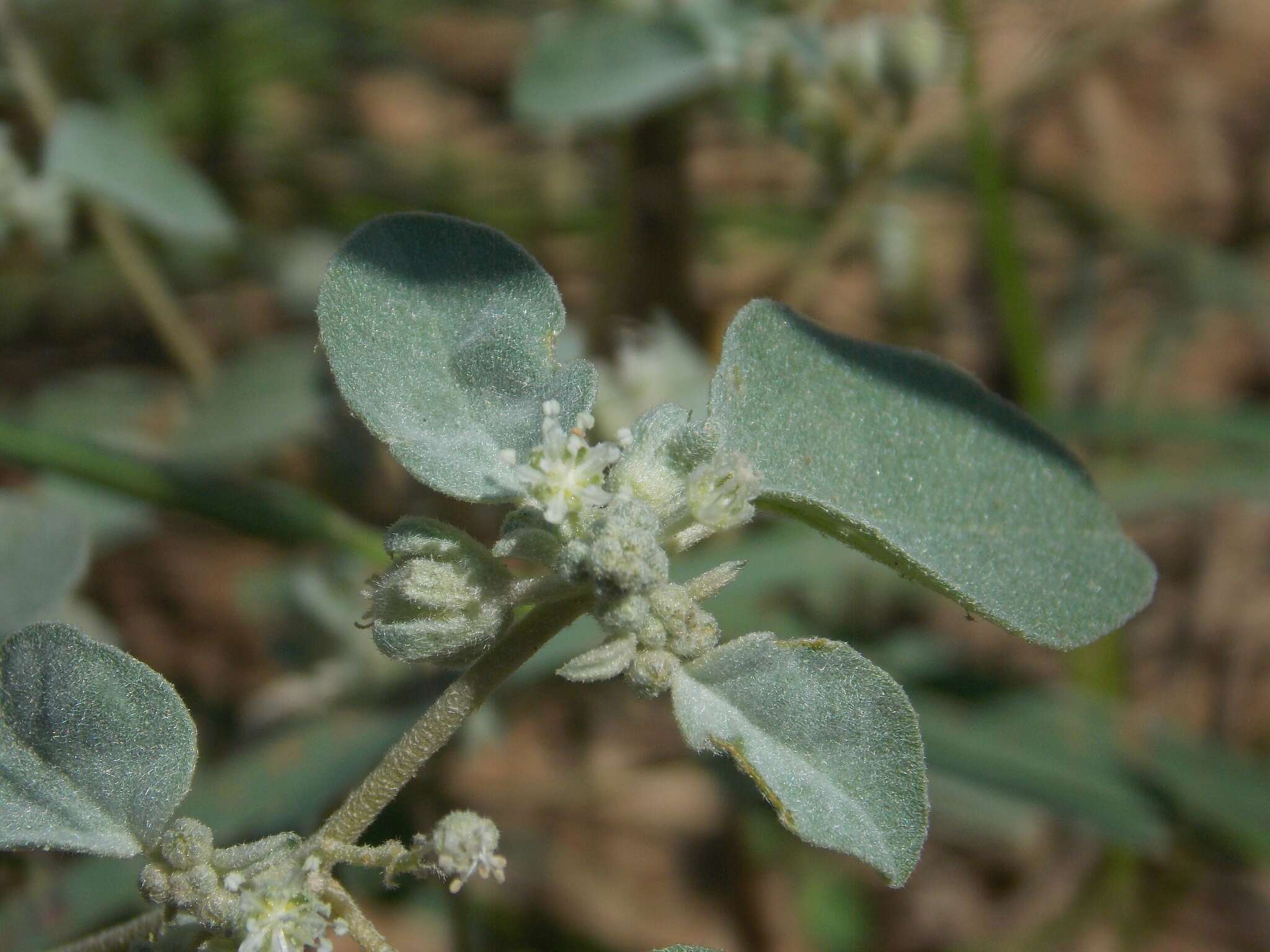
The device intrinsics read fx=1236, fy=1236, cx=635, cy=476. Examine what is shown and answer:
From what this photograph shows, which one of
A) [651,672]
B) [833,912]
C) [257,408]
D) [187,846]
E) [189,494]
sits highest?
[651,672]

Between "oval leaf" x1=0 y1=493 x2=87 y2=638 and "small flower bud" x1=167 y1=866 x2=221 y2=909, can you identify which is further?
"oval leaf" x1=0 y1=493 x2=87 y2=638

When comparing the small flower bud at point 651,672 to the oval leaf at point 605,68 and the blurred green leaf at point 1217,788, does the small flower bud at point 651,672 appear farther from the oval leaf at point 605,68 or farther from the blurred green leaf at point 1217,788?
the blurred green leaf at point 1217,788

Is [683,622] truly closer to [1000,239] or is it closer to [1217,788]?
[1000,239]

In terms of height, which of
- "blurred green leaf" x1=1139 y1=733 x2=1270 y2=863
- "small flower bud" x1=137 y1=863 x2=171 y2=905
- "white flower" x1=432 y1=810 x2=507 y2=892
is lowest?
"blurred green leaf" x1=1139 y1=733 x2=1270 y2=863

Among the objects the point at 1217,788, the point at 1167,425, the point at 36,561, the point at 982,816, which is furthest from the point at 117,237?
the point at 1217,788

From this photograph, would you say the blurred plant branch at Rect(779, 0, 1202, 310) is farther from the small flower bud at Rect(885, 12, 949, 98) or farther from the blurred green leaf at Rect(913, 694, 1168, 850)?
the blurred green leaf at Rect(913, 694, 1168, 850)

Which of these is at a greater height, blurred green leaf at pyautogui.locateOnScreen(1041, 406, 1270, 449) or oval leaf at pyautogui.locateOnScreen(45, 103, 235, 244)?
oval leaf at pyautogui.locateOnScreen(45, 103, 235, 244)

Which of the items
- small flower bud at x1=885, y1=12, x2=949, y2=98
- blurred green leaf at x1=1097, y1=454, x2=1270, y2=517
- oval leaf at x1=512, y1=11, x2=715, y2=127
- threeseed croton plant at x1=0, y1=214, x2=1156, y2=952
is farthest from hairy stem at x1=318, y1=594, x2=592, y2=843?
blurred green leaf at x1=1097, y1=454, x2=1270, y2=517
